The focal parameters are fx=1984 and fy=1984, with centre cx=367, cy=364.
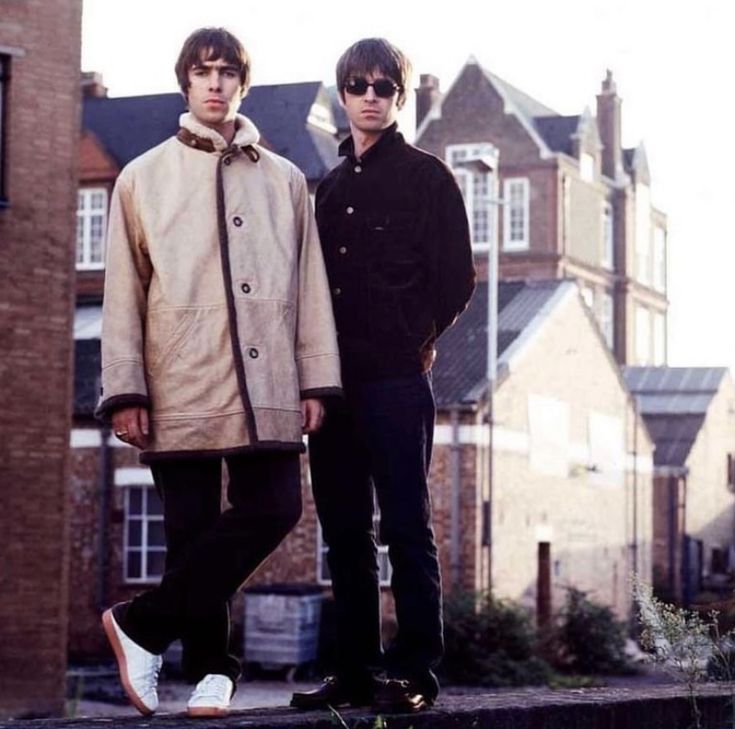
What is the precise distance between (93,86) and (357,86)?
48315 mm

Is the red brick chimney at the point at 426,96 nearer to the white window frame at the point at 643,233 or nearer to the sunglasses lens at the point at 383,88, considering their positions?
the white window frame at the point at 643,233

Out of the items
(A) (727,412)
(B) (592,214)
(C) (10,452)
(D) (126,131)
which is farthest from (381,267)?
(B) (592,214)

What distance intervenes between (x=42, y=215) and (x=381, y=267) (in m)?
14.6

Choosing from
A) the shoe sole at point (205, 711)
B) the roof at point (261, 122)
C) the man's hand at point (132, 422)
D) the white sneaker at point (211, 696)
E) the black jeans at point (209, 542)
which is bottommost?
the shoe sole at point (205, 711)

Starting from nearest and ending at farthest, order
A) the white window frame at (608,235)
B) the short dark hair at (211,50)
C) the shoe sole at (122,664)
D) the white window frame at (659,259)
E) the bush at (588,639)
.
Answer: the shoe sole at (122,664)
the short dark hair at (211,50)
the bush at (588,639)
the white window frame at (608,235)
the white window frame at (659,259)

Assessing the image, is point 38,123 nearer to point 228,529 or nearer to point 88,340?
point 228,529

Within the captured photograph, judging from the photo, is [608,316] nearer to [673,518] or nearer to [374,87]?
[673,518]

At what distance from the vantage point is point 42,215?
20531 mm

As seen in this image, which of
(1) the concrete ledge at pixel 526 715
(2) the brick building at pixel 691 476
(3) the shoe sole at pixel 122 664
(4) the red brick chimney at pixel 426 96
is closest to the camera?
(1) the concrete ledge at pixel 526 715

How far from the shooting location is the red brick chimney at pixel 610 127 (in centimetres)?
6525

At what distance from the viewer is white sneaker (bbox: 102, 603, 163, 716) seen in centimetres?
596

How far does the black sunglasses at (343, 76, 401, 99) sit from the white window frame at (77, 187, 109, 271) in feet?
136

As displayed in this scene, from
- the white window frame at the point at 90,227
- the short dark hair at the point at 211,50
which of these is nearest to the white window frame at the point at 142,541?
the white window frame at the point at 90,227

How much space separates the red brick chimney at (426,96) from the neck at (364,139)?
54477 millimetres
